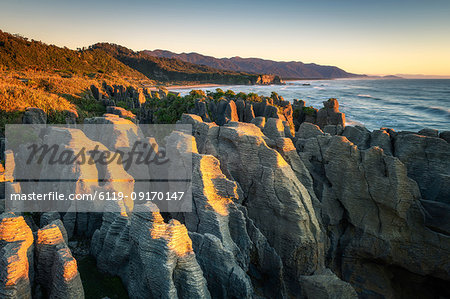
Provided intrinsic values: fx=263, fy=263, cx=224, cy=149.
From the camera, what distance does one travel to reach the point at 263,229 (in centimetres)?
1325

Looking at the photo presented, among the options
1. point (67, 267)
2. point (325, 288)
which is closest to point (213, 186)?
point (67, 267)

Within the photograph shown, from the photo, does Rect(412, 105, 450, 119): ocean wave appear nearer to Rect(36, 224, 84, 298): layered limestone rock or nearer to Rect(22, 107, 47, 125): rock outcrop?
Rect(22, 107, 47, 125): rock outcrop

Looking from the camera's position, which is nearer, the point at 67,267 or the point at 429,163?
the point at 67,267

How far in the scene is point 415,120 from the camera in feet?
241

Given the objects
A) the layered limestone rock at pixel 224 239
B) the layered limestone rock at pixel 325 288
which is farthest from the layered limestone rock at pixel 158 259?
the layered limestone rock at pixel 325 288

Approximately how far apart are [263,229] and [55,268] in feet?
29.1

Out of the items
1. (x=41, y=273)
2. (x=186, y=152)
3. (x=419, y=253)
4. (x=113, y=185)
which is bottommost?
(x=419, y=253)

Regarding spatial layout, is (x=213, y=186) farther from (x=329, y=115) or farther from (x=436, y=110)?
(x=436, y=110)

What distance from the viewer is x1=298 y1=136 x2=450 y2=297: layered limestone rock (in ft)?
44.5

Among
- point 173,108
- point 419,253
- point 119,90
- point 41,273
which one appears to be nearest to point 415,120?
point 173,108

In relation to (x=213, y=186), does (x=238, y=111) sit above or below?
above

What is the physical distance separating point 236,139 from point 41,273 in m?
9.59

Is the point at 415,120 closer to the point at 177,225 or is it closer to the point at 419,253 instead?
the point at 419,253

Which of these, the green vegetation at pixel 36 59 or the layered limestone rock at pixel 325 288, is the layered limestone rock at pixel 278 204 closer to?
the layered limestone rock at pixel 325 288
